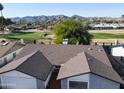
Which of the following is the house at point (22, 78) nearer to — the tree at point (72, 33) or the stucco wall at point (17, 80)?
the stucco wall at point (17, 80)

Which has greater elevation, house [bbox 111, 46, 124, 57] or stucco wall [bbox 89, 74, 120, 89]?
stucco wall [bbox 89, 74, 120, 89]

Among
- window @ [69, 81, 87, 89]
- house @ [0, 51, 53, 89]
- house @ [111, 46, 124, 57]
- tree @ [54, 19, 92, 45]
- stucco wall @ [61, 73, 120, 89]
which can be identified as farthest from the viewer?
tree @ [54, 19, 92, 45]

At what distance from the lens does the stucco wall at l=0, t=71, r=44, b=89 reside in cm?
1262

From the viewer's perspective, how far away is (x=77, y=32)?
35.2 meters

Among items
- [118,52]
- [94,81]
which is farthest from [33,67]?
[118,52]

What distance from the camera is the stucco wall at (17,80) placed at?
41.4 ft

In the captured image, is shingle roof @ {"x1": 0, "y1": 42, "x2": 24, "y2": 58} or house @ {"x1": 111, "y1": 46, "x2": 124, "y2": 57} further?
house @ {"x1": 111, "y1": 46, "x2": 124, "y2": 57}

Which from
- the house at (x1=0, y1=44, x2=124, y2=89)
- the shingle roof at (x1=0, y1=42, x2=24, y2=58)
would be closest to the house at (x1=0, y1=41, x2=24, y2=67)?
the shingle roof at (x1=0, y1=42, x2=24, y2=58)

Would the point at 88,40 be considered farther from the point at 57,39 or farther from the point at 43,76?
the point at 43,76

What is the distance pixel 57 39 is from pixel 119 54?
47.3ft

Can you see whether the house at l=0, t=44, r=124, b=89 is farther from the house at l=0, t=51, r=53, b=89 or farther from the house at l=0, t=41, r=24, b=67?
the house at l=0, t=41, r=24, b=67

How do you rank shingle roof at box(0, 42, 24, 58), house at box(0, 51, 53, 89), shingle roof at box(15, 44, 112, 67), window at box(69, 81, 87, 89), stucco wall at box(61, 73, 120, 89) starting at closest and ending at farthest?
stucco wall at box(61, 73, 120, 89), window at box(69, 81, 87, 89), house at box(0, 51, 53, 89), shingle roof at box(15, 44, 112, 67), shingle roof at box(0, 42, 24, 58)

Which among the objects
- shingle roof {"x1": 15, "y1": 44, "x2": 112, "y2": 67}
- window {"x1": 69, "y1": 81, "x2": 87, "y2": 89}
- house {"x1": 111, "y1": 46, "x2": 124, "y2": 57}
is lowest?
house {"x1": 111, "y1": 46, "x2": 124, "y2": 57}

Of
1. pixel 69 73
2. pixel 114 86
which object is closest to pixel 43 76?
pixel 69 73
